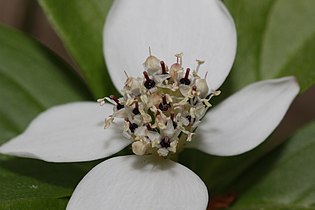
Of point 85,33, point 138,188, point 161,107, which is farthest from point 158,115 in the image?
point 85,33

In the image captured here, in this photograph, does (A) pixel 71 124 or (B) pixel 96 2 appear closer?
(A) pixel 71 124

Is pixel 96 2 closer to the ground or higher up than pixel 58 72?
higher up

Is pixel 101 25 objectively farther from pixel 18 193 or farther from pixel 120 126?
pixel 18 193

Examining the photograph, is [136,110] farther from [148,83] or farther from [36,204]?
[36,204]

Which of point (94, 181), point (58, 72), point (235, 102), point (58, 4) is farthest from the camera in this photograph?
point (58, 72)

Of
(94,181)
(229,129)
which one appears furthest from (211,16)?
(94,181)
